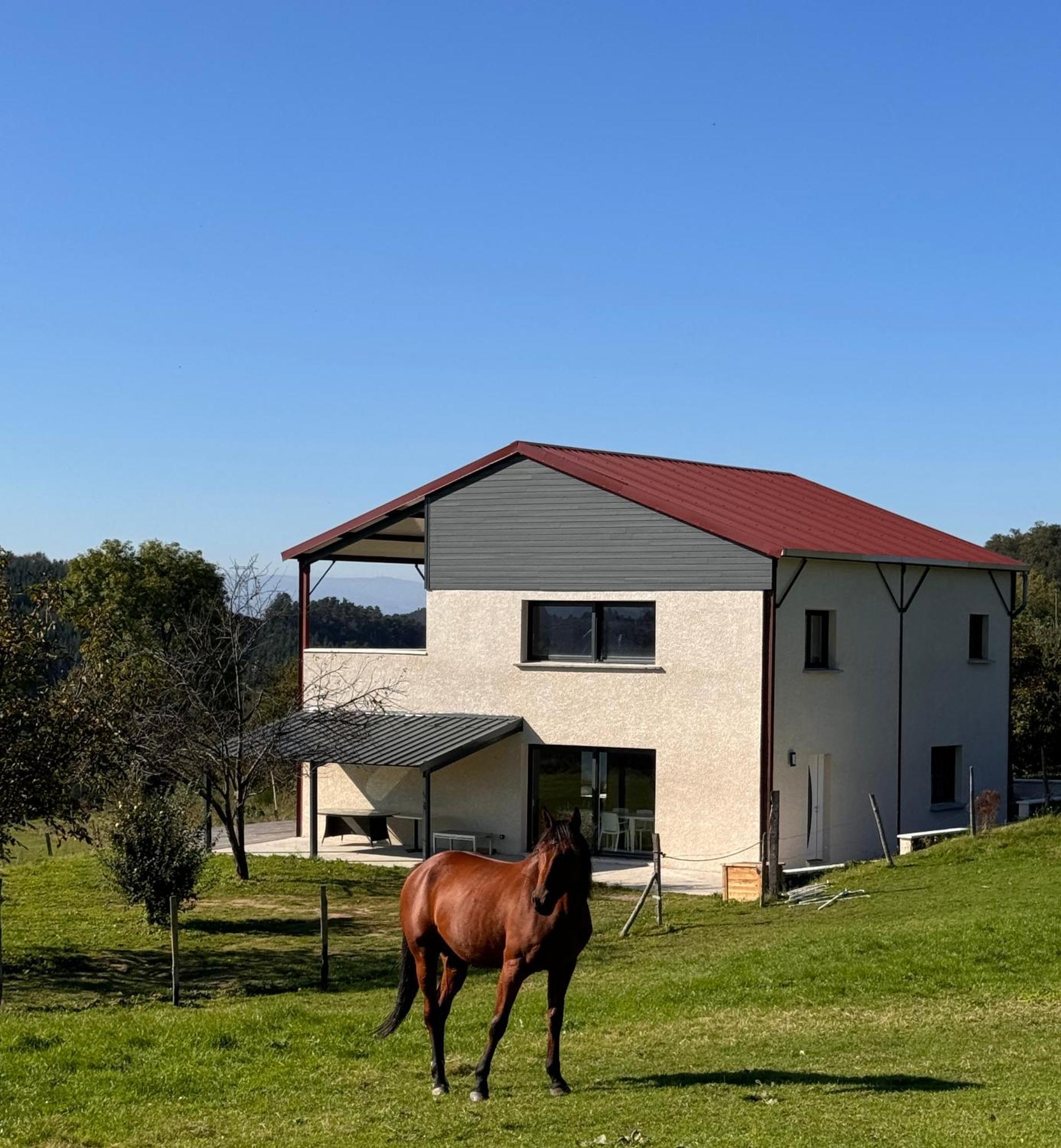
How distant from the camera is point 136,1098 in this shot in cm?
1125

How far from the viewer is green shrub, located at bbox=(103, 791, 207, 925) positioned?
2284 centimetres

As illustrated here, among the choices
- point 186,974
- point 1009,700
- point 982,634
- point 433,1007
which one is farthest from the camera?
point 1009,700

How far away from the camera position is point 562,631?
3031 cm

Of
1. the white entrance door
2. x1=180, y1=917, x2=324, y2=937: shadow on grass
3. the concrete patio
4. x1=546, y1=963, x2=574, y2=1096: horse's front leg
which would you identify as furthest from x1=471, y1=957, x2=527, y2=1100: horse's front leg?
the white entrance door

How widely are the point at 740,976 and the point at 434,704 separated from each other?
15.5 m

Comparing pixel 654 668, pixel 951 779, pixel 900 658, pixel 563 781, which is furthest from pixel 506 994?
pixel 951 779

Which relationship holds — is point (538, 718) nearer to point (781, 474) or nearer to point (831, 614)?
point (831, 614)

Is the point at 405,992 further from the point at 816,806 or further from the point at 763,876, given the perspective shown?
the point at 816,806

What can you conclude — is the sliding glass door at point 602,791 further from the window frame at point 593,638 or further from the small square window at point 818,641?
the small square window at point 818,641

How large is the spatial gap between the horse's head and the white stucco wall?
18.1 m

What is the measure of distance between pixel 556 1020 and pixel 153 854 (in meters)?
13.8

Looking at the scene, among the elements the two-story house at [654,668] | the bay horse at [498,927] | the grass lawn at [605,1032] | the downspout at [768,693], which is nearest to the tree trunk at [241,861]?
the two-story house at [654,668]

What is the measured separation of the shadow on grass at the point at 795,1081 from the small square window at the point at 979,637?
80.1 feet

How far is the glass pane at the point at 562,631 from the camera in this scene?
98.2 ft
